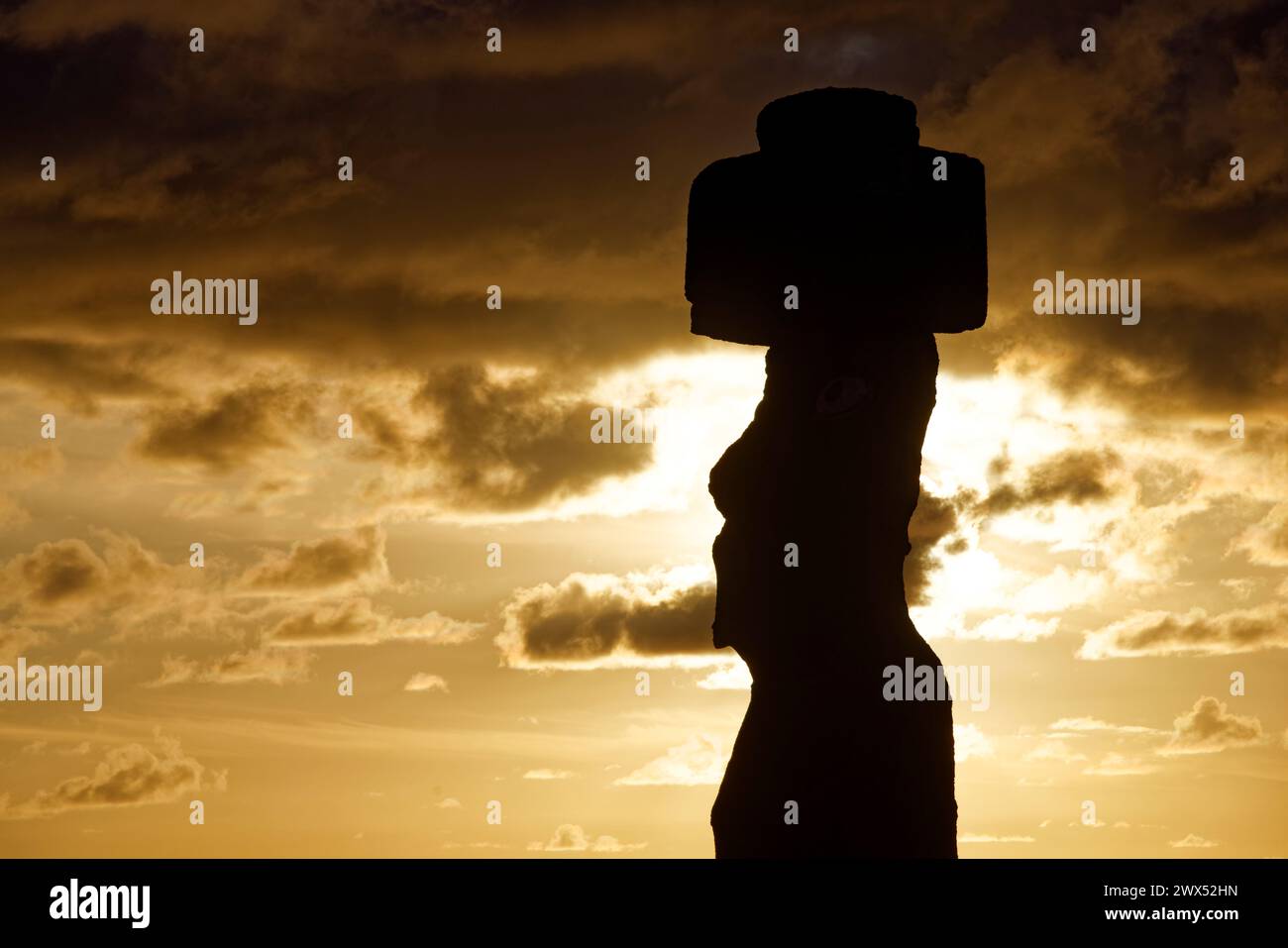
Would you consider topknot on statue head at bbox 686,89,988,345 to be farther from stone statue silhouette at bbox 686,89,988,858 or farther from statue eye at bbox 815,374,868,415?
statue eye at bbox 815,374,868,415

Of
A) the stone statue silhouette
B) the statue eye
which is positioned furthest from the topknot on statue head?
the statue eye

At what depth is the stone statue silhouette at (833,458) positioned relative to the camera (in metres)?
19.0

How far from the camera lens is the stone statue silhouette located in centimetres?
1898

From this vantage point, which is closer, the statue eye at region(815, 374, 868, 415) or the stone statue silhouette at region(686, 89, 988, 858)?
the stone statue silhouette at region(686, 89, 988, 858)

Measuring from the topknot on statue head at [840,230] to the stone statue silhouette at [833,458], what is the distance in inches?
0.7

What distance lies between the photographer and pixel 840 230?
19391 millimetres

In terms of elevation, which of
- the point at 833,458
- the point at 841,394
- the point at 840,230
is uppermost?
the point at 840,230

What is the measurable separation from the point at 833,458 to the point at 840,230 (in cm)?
207

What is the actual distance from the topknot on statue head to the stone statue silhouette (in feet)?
0.06

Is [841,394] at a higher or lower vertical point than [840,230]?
lower

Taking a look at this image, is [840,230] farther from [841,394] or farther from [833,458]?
[833,458]

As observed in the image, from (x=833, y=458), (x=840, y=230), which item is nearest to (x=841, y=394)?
(x=833, y=458)
